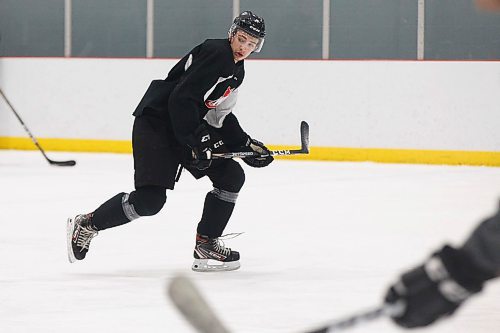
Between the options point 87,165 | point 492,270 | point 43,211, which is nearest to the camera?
point 492,270

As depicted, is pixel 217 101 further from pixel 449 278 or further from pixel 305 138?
pixel 449 278

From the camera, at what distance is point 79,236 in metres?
3.58

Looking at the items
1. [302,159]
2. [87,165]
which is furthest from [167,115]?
[302,159]

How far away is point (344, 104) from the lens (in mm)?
8594

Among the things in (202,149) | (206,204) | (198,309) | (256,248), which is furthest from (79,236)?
(198,309)

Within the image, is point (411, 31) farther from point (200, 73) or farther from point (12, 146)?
point (200, 73)

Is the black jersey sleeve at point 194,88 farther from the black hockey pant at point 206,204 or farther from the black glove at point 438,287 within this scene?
the black glove at point 438,287

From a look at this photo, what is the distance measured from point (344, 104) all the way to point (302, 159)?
52 cm

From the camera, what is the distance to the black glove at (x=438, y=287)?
117 cm

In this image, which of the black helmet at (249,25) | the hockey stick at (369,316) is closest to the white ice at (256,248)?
the hockey stick at (369,316)

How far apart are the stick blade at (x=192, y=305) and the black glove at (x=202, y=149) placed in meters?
2.19

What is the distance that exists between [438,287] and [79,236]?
2.51 m

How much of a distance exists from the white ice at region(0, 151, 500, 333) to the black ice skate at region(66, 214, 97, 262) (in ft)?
0.29

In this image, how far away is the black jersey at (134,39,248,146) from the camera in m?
3.37
